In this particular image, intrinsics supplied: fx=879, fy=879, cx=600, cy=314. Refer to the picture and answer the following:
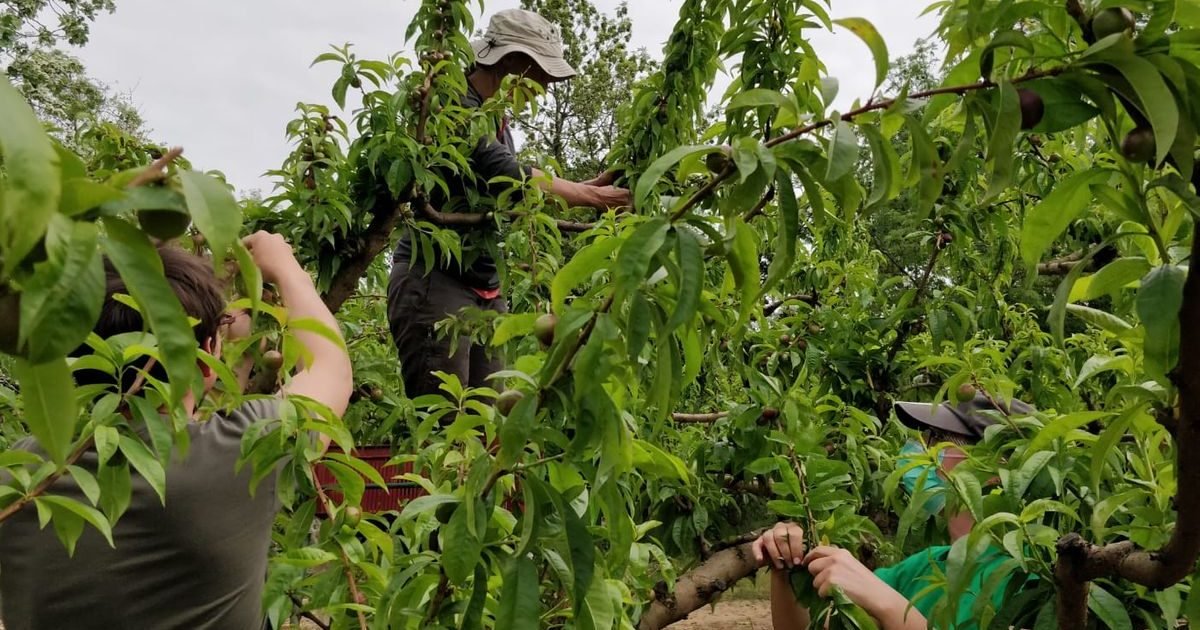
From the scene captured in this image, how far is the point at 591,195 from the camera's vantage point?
10.6 ft

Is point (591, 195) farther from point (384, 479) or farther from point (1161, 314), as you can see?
point (1161, 314)

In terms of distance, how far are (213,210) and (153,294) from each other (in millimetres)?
56

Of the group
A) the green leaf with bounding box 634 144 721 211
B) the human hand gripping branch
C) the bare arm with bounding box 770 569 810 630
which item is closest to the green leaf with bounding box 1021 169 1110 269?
the green leaf with bounding box 634 144 721 211

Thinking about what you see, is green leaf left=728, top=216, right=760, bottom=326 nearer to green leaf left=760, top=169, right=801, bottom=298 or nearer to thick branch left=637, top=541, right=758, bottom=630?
green leaf left=760, top=169, right=801, bottom=298

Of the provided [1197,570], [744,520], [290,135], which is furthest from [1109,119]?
[744,520]

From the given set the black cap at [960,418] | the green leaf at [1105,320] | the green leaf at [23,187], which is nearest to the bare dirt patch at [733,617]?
the black cap at [960,418]

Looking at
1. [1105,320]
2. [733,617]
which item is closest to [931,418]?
[1105,320]

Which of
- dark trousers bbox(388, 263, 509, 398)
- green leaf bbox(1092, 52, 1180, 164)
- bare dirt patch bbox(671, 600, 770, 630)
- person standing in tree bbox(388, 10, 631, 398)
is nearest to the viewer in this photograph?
green leaf bbox(1092, 52, 1180, 164)

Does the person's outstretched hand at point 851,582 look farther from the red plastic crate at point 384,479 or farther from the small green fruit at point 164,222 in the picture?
the red plastic crate at point 384,479

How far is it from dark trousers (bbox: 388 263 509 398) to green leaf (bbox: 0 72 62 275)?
2.69 m

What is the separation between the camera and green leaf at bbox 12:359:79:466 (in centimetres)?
49

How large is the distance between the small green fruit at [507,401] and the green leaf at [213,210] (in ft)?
1.67

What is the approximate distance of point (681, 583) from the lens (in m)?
2.78

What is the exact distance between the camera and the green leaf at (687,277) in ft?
2.43
